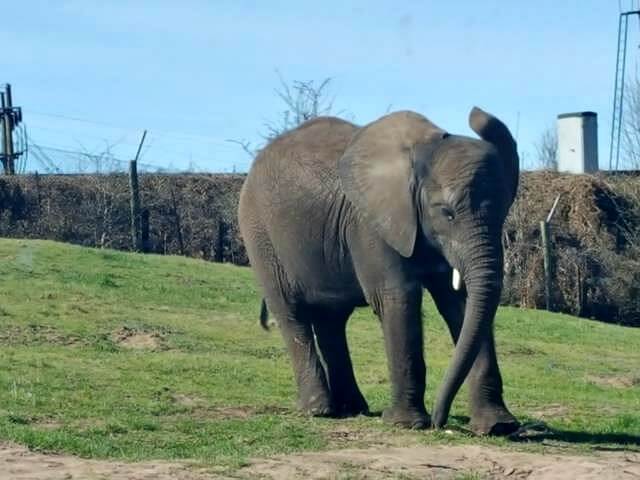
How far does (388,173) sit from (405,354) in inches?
59.9

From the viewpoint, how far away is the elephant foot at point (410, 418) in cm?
1215

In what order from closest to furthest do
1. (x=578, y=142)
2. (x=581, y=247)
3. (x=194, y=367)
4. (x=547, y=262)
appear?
(x=194, y=367)
(x=547, y=262)
(x=581, y=247)
(x=578, y=142)

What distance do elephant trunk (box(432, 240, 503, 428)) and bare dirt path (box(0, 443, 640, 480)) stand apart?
21.0 inches

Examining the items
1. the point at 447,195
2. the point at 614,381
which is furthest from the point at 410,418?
the point at 614,381

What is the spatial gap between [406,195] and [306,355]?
2230 mm

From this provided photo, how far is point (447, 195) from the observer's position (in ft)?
38.5

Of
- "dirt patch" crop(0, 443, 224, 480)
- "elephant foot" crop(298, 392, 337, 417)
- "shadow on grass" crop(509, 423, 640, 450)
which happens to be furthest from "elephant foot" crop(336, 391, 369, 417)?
"dirt patch" crop(0, 443, 224, 480)

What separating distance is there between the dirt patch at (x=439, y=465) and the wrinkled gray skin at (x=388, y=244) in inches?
27.6

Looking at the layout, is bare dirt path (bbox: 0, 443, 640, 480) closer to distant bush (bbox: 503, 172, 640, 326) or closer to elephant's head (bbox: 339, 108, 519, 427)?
elephant's head (bbox: 339, 108, 519, 427)

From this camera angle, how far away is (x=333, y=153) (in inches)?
527

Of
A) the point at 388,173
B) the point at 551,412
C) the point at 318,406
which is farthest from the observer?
the point at 551,412

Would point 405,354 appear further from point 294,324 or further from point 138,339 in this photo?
point 138,339

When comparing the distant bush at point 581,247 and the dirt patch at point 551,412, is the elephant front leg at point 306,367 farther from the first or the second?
the distant bush at point 581,247

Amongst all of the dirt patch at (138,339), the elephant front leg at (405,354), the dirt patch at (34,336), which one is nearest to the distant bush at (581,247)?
the dirt patch at (138,339)
